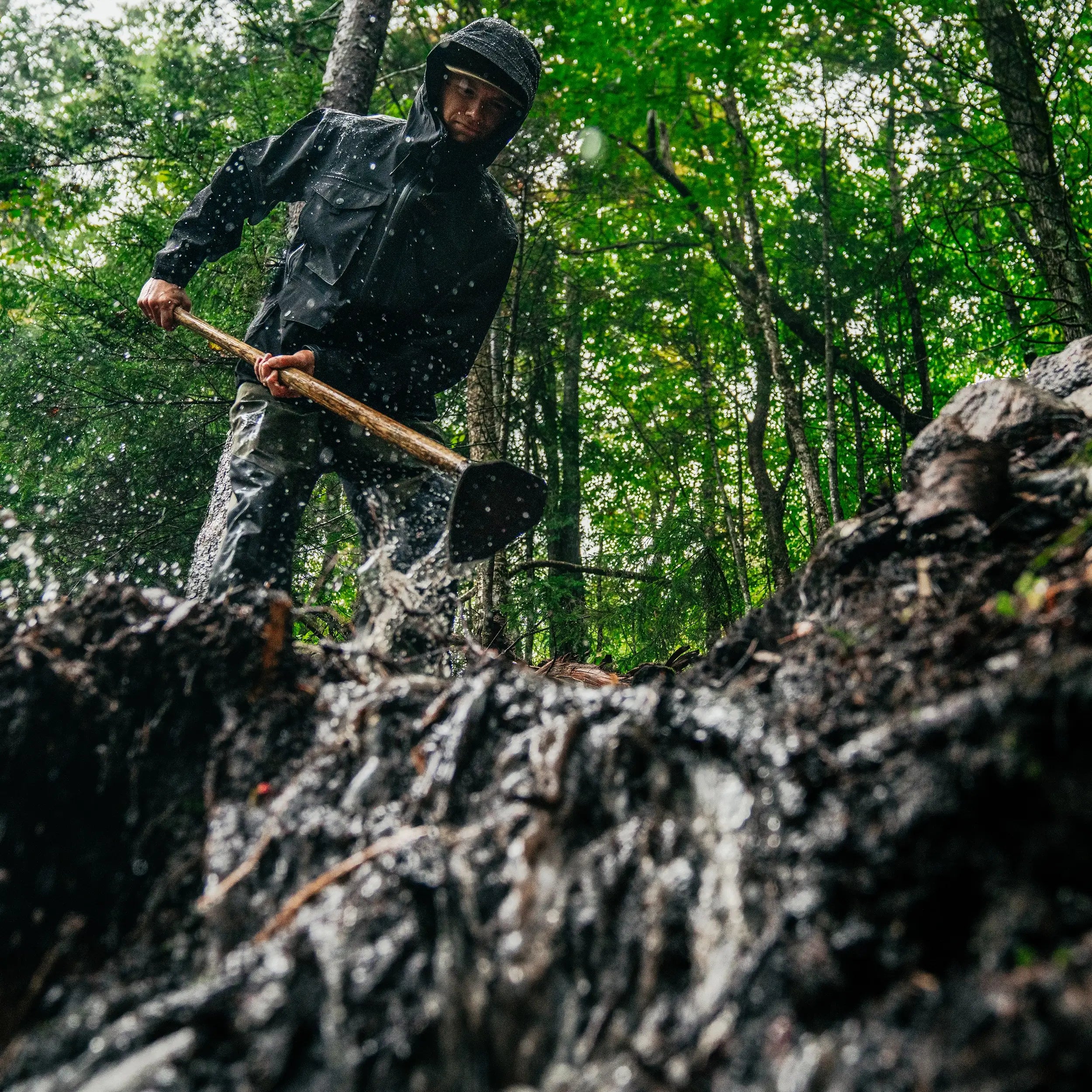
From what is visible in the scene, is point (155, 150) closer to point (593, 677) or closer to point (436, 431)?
point (436, 431)

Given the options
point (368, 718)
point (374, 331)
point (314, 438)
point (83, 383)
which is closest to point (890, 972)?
point (368, 718)

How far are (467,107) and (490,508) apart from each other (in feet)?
6.70

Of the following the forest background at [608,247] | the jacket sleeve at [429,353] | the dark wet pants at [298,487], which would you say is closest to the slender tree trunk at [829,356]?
the forest background at [608,247]

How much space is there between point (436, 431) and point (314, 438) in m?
0.75

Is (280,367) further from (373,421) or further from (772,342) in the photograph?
(772,342)

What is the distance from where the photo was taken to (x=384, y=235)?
387 centimetres

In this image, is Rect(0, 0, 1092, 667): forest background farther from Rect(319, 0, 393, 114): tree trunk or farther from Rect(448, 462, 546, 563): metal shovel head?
Rect(448, 462, 546, 563): metal shovel head

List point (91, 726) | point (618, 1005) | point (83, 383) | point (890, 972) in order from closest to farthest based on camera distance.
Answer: point (890, 972) → point (618, 1005) → point (91, 726) → point (83, 383)

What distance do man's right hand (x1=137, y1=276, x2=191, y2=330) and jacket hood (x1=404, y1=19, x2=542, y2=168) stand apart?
136 centimetres

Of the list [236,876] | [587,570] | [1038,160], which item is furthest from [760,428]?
[236,876]

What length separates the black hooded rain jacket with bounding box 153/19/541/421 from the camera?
3869 mm

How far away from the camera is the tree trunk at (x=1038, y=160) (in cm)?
532

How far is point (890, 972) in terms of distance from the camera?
44.1 inches

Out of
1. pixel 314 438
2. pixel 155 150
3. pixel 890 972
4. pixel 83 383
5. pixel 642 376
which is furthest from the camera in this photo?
pixel 642 376
